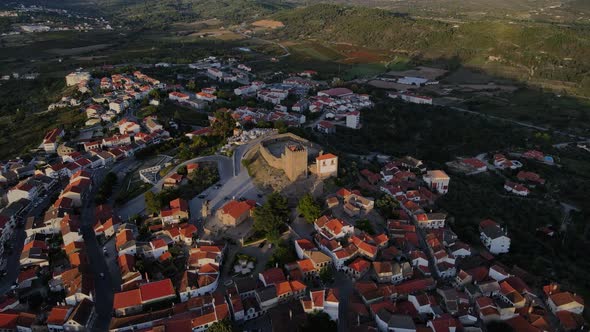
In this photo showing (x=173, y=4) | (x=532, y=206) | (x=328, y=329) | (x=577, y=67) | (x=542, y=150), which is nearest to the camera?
(x=328, y=329)

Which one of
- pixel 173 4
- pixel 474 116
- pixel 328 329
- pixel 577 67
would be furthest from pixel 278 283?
pixel 173 4

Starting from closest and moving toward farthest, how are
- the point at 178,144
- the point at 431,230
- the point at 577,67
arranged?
the point at 431,230
the point at 178,144
the point at 577,67

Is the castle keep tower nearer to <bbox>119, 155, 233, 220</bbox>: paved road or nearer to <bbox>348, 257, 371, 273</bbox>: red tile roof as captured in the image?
<bbox>119, 155, 233, 220</bbox>: paved road

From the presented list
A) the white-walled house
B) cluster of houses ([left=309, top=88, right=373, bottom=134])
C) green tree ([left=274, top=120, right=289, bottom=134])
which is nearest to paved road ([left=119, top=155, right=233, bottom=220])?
green tree ([left=274, top=120, right=289, bottom=134])

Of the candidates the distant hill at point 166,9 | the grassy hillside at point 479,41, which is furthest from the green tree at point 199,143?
the distant hill at point 166,9

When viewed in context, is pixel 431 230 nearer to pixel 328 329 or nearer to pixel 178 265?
pixel 328 329

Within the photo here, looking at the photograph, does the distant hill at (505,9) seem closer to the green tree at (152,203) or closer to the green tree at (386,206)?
the green tree at (386,206)

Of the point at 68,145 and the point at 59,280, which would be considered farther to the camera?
the point at 68,145

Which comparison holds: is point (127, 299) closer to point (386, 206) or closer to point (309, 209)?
point (309, 209)
